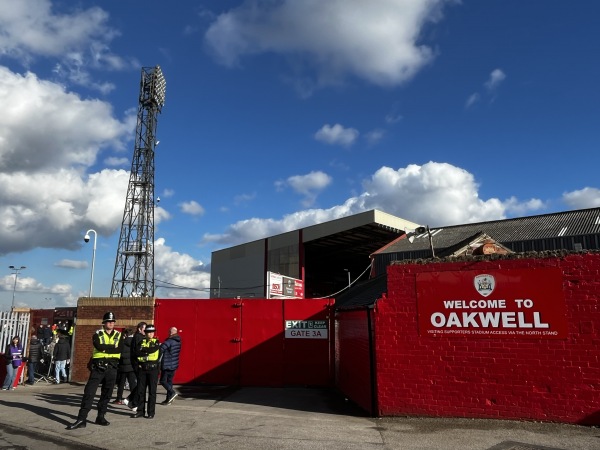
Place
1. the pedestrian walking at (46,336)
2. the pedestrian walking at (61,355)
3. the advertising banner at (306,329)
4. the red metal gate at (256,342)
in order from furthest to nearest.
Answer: the pedestrian walking at (46,336)
the pedestrian walking at (61,355)
the advertising banner at (306,329)
the red metal gate at (256,342)

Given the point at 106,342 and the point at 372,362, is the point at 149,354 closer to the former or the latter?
the point at 106,342

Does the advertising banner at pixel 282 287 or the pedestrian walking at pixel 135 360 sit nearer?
the pedestrian walking at pixel 135 360

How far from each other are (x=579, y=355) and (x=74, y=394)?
36.5 feet

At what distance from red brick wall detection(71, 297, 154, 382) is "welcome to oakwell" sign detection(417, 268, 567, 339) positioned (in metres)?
8.76

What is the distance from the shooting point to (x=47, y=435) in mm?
7129

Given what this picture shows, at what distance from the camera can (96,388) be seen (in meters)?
7.58

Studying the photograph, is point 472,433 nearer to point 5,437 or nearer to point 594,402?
point 594,402

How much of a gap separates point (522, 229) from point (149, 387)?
83.1 feet

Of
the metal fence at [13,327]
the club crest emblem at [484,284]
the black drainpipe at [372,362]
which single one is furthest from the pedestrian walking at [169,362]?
the metal fence at [13,327]

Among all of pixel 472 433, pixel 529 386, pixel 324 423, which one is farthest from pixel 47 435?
pixel 529 386

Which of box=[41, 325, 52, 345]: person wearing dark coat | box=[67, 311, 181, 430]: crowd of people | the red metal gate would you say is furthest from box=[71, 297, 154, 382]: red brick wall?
box=[67, 311, 181, 430]: crowd of people

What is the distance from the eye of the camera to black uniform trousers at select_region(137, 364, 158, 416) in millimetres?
8484

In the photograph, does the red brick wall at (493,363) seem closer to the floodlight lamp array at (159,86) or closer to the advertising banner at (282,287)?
the advertising banner at (282,287)

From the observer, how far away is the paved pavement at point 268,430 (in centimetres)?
659
